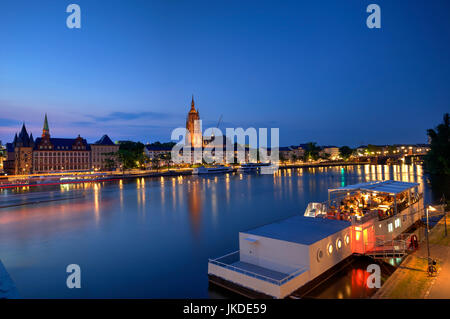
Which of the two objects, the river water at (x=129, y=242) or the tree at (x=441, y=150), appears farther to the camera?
the tree at (x=441, y=150)

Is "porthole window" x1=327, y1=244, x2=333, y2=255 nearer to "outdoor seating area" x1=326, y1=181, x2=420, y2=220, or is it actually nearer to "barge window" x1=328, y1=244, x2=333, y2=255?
"barge window" x1=328, y1=244, x2=333, y2=255

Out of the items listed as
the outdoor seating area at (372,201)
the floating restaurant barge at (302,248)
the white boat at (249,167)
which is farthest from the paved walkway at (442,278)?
the white boat at (249,167)

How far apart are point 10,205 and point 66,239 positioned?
25.9 metres

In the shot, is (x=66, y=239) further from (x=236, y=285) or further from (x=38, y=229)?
(x=236, y=285)

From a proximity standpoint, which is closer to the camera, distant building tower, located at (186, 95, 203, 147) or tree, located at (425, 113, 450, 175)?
tree, located at (425, 113, 450, 175)

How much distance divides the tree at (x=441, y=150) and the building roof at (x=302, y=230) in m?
67.9

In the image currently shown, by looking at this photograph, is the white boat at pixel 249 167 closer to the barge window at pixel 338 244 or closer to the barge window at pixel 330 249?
A: the barge window at pixel 338 244

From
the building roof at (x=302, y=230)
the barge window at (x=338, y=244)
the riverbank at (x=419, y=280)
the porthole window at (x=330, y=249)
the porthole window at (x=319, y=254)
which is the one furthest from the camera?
the barge window at (x=338, y=244)

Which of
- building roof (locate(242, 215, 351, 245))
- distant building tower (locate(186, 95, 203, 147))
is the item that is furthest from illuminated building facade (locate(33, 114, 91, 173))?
building roof (locate(242, 215, 351, 245))

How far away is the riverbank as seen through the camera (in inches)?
388

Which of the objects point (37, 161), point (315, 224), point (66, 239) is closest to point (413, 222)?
point (315, 224)

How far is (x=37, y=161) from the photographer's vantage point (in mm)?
97938

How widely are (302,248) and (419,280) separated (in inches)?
186

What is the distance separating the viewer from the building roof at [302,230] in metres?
12.5
